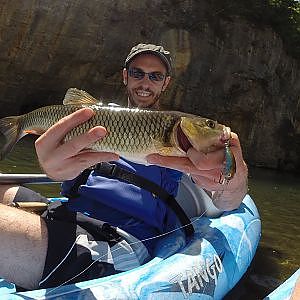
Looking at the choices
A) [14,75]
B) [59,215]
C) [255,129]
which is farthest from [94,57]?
[59,215]

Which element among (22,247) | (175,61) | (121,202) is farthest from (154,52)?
(175,61)

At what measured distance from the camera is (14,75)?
17609 mm

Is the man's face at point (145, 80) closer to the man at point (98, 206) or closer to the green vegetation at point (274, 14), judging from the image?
the man at point (98, 206)

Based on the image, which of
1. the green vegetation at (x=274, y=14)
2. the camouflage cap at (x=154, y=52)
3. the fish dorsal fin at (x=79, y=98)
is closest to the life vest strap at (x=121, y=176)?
the fish dorsal fin at (x=79, y=98)

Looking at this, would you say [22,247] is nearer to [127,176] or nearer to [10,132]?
[10,132]

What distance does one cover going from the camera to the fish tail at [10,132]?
265cm

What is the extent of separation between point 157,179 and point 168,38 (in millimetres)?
16126

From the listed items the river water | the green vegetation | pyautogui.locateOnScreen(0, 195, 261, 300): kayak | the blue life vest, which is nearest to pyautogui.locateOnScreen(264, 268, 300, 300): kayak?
pyautogui.locateOnScreen(0, 195, 261, 300): kayak

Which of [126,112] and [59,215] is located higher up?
[126,112]

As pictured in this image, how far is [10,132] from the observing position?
268 cm

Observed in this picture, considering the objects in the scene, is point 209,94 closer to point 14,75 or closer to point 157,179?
point 14,75

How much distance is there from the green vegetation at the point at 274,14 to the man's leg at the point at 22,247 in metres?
19.3

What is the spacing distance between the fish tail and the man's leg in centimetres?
36

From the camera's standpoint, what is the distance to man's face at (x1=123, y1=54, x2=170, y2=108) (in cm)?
315
